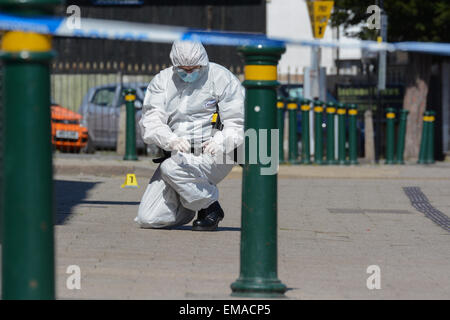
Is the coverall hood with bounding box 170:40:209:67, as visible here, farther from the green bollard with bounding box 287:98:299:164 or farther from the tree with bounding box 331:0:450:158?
the tree with bounding box 331:0:450:158

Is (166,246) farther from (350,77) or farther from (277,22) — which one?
(277,22)

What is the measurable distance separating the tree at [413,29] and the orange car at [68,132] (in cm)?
590

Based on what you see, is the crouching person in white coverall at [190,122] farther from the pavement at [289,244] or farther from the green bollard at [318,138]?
the green bollard at [318,138]

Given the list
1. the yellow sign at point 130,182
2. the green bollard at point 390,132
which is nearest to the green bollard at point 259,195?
the yellow sign at point 130,182

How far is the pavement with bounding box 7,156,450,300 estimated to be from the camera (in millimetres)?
5719

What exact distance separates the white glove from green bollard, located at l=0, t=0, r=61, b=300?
4376mm

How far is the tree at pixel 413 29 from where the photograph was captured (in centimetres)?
2159

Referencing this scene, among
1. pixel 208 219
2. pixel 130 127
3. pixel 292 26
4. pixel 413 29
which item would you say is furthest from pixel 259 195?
pixel 292 26

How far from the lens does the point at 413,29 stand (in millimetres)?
22109

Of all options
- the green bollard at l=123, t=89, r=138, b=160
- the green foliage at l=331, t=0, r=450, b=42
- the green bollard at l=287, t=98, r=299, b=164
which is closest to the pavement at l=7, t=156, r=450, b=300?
the green bollard at l=123, t=89, r=138, b=160

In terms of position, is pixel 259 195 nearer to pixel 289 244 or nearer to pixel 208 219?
pixel 289 244

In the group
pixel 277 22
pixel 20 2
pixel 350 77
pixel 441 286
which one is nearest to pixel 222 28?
pixel 277 22

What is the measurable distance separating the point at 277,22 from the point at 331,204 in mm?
24860
